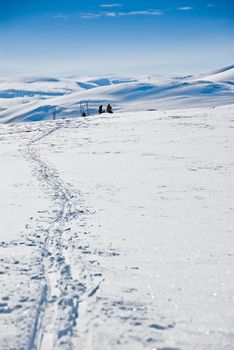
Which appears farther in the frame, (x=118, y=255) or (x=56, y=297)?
(x=118, y=255)

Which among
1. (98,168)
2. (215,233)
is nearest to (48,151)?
(98,168)

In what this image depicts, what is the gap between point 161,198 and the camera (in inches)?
423

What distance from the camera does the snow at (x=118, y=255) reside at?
4523 mm

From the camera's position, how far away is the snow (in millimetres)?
4523

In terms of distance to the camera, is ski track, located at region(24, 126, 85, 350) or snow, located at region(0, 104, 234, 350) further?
snow, located at region(0, 104, 234, 350)

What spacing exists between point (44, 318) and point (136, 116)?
102ft

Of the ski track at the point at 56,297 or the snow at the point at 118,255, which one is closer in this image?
the ski track at the point at 56,297

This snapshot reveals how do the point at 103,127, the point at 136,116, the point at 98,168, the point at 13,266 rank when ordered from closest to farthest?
the point at 13,266 → the point at 98,168 → the point at 103,127 → the point at 136,116

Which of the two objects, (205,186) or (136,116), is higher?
(136,116)

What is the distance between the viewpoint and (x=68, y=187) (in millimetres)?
12219

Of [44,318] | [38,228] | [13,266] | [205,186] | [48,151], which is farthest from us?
[48,151]

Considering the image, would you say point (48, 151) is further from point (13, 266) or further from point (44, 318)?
point (44, 318)

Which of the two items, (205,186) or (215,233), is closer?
(215,233)

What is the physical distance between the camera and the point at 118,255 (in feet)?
22.0
